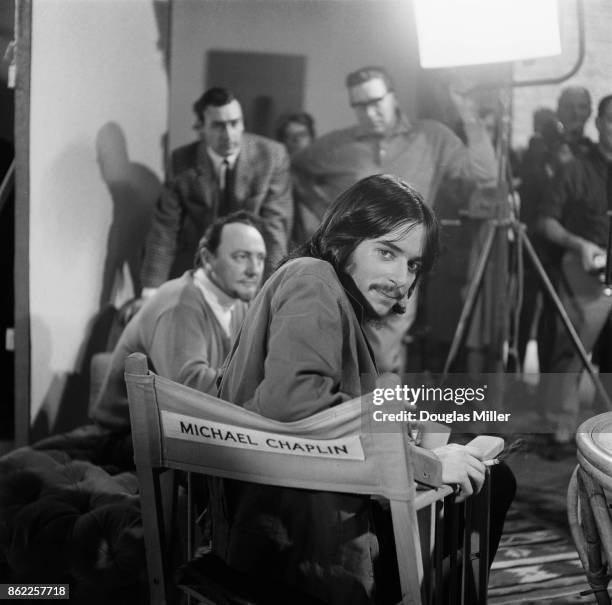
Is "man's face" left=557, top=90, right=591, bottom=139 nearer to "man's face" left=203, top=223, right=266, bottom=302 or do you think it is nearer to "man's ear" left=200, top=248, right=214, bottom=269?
"man's face" left=203, top=223, right=266, bottom=302

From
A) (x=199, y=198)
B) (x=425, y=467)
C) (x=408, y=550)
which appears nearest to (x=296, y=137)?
(x=199, y=198)

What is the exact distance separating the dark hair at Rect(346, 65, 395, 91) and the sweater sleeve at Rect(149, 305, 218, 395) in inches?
28.6

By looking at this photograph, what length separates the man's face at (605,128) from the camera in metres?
2.39

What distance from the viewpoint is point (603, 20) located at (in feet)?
7.68

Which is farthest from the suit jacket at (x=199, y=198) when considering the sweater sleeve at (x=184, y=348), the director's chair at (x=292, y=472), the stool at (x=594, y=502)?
the stool at (x=594, y=502)

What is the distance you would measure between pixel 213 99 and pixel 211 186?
0.23 meters

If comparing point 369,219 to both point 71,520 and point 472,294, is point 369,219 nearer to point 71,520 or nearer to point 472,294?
point 472,294

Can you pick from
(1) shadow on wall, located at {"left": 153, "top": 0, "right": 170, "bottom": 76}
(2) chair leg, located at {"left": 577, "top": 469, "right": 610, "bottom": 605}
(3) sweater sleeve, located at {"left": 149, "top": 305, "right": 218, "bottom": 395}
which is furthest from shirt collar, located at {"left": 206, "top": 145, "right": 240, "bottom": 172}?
(2) chair leg, located at {"left": 577, "top": 469, "right": 610, "bottom": 605}

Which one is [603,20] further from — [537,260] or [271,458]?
[271,458]

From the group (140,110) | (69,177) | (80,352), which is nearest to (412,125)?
(140,110)

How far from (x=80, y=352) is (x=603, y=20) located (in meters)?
1.60

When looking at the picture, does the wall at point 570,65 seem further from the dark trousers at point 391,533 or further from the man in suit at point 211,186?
the dark trousers at point 391,533

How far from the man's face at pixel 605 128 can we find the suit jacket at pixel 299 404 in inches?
31.5

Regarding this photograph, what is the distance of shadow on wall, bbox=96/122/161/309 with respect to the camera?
8.17 ft
